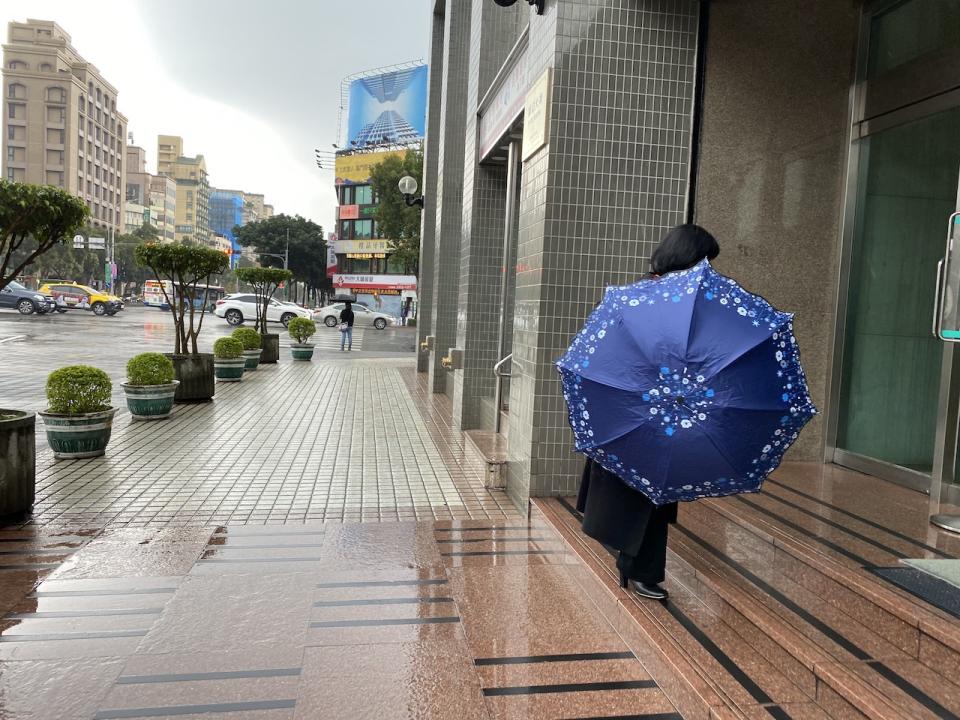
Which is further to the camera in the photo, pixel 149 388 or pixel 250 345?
pixel 250 345

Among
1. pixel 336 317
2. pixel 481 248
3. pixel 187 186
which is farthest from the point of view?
pixel 187 186

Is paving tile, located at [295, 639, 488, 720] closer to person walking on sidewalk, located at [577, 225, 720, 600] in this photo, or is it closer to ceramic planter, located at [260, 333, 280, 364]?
person walking on sidewalk, located at [577, 225, 720, 600]

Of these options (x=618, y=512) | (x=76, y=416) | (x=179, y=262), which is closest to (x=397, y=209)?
(x=179, y=262)

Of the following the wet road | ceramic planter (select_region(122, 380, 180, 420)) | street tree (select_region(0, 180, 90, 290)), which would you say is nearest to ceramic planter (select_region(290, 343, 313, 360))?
the wet road

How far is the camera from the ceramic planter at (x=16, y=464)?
462 cm

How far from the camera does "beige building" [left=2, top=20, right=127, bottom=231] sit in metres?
74.8

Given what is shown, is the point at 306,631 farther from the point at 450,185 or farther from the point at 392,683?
the point at 450,185

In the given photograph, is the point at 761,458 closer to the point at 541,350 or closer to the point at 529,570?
the point at 529,570

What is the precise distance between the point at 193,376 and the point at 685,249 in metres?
8.42

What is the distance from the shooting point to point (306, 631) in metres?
3.22

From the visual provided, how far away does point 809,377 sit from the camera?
17.7 ft

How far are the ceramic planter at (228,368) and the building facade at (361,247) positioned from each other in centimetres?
4087

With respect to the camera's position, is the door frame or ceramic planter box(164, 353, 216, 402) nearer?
the door frame

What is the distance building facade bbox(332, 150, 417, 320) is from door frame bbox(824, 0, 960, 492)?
48771 mm
